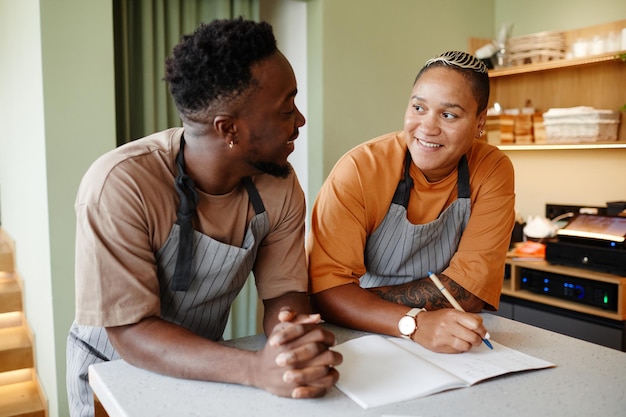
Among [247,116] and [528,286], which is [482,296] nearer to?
[247,116]

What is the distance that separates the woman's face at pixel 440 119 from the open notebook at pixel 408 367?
59 centimetres

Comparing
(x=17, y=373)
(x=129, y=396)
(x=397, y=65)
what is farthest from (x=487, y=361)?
(x=17, y=373)

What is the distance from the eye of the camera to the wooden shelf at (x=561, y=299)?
2.86 m

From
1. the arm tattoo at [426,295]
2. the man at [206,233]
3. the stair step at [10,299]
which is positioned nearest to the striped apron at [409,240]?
the arm tattoo at [426,295]

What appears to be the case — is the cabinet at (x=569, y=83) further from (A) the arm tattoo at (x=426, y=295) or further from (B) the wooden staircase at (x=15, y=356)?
(B) the wooden staircase at (x=15, y=356)

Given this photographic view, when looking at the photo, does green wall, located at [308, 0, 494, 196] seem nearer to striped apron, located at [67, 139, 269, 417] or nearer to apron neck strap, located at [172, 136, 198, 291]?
striped apron, located at [67, 139, 269, 417]

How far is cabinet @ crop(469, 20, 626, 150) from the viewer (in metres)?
3.35

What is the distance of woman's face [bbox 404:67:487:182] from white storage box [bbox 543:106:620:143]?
1.81 metres

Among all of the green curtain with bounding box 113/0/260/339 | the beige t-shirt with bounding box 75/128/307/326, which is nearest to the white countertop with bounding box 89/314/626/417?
the beige t-shirt with bounding box 75/128/307/326

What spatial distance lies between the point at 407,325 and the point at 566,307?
2.02 metres

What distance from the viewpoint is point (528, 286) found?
330 cm

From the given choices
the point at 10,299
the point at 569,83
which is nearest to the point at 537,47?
the point at 569,83

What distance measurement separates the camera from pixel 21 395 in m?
3.11

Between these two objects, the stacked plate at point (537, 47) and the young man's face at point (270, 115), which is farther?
the stacked plate at point (537, 47)
